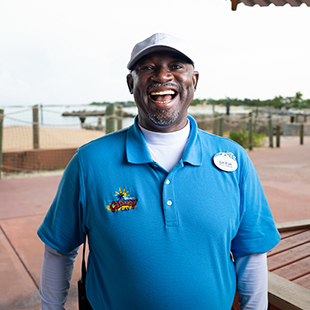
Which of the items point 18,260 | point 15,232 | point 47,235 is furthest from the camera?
point 15,232

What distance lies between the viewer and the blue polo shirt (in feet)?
4.46

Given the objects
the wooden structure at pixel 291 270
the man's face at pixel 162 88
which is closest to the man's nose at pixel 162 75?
the man's face at pixel 162 88

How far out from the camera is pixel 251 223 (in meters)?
1.50

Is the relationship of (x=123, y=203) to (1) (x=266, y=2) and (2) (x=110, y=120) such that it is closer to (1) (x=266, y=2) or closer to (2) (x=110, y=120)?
(1) (x=266, y=2)

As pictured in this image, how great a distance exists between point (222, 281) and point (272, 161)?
796cm

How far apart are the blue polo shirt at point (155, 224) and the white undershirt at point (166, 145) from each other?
5cm

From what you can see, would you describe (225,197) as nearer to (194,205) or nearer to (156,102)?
(194,205)

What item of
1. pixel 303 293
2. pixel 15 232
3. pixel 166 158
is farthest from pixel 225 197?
pixel 15 232

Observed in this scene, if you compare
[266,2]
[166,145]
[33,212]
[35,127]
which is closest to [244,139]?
[35,127]

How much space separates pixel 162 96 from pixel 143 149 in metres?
0.21

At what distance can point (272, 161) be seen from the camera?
355 inches

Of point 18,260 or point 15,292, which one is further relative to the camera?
point 18,260

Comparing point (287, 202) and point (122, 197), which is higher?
point (122, 197)

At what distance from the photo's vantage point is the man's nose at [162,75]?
4.76ft
